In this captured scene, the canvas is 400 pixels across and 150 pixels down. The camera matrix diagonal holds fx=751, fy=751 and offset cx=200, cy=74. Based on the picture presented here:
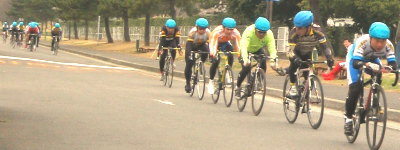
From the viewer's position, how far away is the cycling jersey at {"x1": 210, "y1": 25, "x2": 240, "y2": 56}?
558 inches

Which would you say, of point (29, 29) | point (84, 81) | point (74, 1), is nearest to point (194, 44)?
point (84, 81)

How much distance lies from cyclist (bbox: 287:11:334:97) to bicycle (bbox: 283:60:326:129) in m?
0.10

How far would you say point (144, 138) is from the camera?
9.43 metres

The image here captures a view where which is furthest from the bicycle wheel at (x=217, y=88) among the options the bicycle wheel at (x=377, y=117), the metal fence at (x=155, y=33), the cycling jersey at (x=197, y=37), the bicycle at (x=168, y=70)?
the metal fence at (x=155, y=33)

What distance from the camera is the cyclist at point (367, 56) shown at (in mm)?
8812

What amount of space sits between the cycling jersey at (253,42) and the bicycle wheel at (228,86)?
56.7 inches

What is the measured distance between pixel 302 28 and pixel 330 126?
5.43ft

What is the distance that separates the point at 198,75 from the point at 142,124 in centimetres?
519

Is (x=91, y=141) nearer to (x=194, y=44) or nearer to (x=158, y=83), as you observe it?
(x=194, y=44)

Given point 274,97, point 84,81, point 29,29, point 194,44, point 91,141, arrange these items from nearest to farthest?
1. point 91,141
2. point 194,44
3. point 274,97
4. point 84,81
5. point 29,29

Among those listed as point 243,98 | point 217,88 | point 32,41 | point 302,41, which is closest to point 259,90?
point 243,98

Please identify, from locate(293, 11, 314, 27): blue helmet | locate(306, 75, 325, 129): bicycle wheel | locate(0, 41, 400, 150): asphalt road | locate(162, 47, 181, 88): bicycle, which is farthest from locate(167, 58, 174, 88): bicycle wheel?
locate(293, 11, 314, 27): blue helmet

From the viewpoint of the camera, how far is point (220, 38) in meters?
14.6

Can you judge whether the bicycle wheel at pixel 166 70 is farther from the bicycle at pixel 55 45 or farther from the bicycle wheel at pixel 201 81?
the bicycle at pixel 55 45
